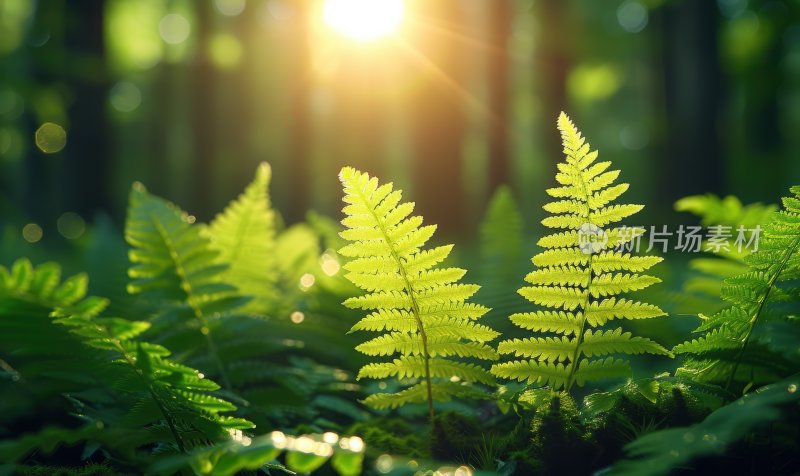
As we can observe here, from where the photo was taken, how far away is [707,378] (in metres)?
1.09

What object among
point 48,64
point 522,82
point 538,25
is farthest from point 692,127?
point 522,82

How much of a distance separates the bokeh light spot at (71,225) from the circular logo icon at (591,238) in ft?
34.3

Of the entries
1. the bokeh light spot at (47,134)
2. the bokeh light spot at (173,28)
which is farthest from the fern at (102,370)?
the bokeh light spot at (173,28)

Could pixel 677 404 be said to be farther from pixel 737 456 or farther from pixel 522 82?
Result: pixel 522 82

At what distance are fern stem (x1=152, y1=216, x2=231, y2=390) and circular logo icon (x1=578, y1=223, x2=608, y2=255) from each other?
803 mm

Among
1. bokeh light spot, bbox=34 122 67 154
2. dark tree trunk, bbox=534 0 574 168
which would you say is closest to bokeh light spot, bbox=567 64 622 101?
dark tree trunk, bbox=534 0 574 168

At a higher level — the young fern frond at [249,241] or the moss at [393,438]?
the young fern frond at [249,241]

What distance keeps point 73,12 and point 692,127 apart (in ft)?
29.2

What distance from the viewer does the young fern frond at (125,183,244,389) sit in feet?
4.30

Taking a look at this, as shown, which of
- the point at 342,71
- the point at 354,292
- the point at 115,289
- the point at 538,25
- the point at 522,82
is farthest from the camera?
the point at 522,82

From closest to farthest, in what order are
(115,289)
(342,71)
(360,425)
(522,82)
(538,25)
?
(360,425) < (115,289) < (538,25) < (342,71) < (522,82)

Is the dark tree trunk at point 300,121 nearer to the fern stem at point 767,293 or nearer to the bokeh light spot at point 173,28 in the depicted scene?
the bokeh light spot at point 173,28

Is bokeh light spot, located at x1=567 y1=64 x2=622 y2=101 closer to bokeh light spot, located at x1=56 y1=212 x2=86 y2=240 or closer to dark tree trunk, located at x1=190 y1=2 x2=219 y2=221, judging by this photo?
dark tree trunk, located at x1=190 y1=2 x2=219 y2=221

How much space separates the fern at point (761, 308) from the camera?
101 centimetres
